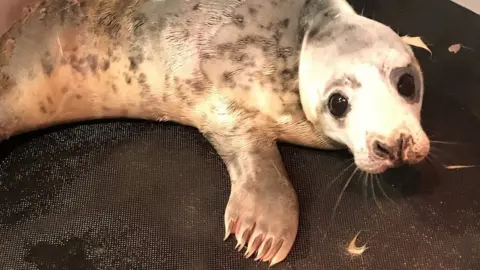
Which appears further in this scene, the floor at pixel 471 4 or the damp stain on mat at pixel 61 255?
the floor at pixel 471 4

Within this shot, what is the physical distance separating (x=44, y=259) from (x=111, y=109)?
316 mm

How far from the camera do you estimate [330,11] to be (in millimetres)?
1271

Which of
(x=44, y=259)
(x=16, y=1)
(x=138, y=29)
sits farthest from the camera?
(x=16, y=1)

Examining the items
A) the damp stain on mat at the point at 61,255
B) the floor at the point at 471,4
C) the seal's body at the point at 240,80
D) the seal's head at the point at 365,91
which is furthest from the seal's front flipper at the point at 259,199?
the floor at the point at 471,4

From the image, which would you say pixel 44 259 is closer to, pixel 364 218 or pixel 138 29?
pixel 138 29

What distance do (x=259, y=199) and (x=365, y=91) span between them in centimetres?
26

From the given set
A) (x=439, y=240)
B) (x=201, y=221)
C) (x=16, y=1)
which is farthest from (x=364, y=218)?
(x=16, y=1)

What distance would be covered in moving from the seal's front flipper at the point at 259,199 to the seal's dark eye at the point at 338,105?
0.16 meters

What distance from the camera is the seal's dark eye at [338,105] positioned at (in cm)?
117

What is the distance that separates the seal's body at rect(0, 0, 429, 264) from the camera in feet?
3.83

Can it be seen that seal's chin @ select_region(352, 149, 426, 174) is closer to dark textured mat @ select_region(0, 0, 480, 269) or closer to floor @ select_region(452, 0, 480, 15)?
dark textured mat @ select_region(0, 0, 480, 269)

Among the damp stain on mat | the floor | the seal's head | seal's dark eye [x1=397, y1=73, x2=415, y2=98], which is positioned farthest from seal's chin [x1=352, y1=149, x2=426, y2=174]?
the floor

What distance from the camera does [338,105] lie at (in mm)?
1178

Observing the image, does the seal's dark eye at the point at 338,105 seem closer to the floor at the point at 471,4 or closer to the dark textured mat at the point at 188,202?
the dark textured mat at the point at 188,202
